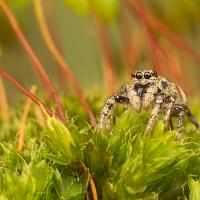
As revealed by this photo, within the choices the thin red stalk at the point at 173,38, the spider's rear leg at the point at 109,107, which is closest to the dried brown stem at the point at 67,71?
the spider's rear leg at the point at 109,107

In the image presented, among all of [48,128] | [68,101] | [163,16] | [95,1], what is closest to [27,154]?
[48,128]

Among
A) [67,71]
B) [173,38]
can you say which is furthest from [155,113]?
[173,38]

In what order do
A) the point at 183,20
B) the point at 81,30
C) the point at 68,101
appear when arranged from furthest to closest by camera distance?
the point at 81,30
the point at 183,20
the point at 68,101

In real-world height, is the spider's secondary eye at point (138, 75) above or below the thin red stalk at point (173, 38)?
below

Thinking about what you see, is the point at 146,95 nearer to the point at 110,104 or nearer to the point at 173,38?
the point at 110,104

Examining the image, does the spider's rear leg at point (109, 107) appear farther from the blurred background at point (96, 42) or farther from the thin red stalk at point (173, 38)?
the blurred background at point (96, 42)

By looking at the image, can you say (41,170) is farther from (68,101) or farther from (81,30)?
(81,30)
